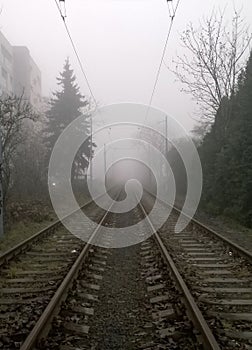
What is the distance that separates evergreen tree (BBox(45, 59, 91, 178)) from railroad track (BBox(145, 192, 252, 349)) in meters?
32.1

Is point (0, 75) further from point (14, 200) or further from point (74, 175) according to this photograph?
point (14, 200)

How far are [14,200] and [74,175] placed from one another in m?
23.7

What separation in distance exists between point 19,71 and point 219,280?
85.7 metres

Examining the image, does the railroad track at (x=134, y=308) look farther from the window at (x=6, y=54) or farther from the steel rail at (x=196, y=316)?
the window at (x=6, y=54)

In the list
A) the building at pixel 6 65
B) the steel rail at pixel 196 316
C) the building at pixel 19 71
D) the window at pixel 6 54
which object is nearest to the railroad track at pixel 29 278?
the steel rail at pixel 196 316

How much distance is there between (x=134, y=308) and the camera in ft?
21.6

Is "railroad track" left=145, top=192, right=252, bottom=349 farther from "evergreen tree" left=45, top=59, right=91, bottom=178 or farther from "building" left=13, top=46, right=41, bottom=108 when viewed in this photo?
"building" left=13, top=46, right=41, bottom=108

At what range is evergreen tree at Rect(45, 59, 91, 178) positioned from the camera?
44.8m

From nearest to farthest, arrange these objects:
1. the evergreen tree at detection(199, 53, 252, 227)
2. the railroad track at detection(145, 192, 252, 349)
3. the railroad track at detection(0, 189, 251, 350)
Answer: the railroad track at detection(0, 189, 251, 350), the railroad track at detection(145, 192, 252, 349), the evergreen tree at detection(199, 53, 252, 227)

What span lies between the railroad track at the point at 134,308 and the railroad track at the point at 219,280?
0.02 m

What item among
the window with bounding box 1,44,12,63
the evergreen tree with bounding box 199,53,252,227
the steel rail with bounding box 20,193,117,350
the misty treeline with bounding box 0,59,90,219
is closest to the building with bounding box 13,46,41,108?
the window with bounding box 1,44,12,63

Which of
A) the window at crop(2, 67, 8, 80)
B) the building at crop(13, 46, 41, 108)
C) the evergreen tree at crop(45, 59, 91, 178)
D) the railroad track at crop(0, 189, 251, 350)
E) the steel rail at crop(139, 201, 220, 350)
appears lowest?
the railroad track at crop(0, 189, 251, 350)

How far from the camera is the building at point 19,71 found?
7825 centimetres

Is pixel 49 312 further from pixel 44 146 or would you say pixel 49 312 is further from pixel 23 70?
pixel 23 70
